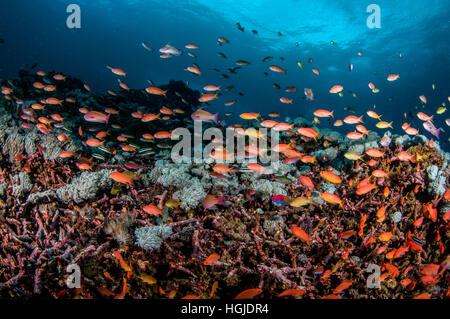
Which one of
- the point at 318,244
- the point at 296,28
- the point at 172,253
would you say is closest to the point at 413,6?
the point at 296,28

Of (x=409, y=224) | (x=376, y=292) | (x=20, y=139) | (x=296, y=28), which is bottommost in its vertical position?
(x=376, y=292)

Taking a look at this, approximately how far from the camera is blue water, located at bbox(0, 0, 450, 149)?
96.0 feet

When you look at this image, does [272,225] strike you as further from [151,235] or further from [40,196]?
[40,196]

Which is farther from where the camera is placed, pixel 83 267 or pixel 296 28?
pixel 296 28

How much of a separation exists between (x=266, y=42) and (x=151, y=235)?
173 ft

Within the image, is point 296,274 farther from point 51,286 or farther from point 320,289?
point 51,286

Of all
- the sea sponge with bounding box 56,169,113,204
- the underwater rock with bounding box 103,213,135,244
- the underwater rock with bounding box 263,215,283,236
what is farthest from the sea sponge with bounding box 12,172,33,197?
the underwater rock with bounding box 263,215,283,236

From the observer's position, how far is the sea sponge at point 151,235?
3.15 meters

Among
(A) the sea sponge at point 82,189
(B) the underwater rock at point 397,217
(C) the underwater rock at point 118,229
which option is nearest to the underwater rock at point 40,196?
(A) the sea sponge at point 82,189

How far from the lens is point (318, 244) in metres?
3.33

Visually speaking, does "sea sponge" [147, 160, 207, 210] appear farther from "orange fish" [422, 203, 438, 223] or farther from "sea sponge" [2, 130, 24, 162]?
"orange fish" [422, 203, 438, 223]

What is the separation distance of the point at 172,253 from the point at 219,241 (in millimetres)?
775

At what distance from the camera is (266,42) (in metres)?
46.1

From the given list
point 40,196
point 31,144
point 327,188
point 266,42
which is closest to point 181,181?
point 40,196
